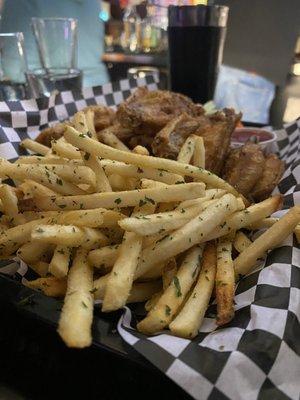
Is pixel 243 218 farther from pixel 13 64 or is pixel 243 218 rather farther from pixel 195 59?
pixel 13 64

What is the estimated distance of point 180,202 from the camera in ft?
3.86

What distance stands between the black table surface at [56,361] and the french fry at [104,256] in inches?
5.1

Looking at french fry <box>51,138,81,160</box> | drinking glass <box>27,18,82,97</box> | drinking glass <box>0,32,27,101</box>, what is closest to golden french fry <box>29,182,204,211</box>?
french fry <box>51,138,81,160</box>

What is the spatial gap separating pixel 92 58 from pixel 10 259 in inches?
141

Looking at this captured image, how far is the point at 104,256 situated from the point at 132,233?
10cm

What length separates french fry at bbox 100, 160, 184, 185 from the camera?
1.21 meters

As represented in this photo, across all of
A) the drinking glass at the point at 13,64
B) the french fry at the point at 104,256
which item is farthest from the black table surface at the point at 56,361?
the drinking glass at the point at 13,64

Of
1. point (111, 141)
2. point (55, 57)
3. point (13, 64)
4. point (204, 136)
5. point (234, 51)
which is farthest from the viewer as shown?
point (234, 51)

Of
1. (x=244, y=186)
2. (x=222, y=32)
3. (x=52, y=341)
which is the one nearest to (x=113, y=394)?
(x=52, y=341)

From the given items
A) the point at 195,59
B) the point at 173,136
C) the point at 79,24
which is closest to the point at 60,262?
the point at 173,136

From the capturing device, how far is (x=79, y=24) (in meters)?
4.18

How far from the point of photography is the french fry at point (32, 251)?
44.4 inches

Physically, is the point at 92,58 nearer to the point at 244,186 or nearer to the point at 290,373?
the point at 244,186

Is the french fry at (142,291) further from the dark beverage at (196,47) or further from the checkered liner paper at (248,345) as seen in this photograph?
the dark beverage at (196,47)
